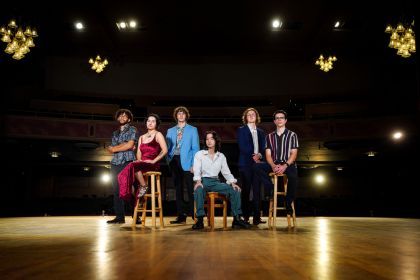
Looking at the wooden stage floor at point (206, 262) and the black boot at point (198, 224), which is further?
the black boot at point (198, 224)

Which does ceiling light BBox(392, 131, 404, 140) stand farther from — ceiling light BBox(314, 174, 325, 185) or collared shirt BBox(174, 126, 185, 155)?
collared shirt BBox(174, 126, 185, 155)

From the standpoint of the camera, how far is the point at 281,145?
412 centimetres

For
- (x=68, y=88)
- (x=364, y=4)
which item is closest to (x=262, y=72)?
(x=364, y=4)

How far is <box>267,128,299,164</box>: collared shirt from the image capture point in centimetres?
409

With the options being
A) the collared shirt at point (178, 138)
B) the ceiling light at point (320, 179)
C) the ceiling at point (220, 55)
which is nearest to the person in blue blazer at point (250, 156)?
the collared shirt at point (178, 138)

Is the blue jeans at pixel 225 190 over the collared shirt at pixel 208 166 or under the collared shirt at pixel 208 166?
under

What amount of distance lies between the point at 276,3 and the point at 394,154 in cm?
795

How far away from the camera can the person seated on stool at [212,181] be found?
12.1ft

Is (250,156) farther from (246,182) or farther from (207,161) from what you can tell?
(207,161)

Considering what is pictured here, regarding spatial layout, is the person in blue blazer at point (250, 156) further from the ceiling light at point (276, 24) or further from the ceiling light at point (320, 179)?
the ceiling light at point (320, 179)

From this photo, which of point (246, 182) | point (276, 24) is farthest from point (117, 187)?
point (276, 24)

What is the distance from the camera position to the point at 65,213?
50.9 feet

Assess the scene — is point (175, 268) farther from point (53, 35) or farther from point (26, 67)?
point (26, 67)

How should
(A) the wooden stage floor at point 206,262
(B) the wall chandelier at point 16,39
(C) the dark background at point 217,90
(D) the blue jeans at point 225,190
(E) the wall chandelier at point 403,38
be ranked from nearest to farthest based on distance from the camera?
(A) the wooden stage floor at point 206,262
(D) the blue jeans at point 225,190
(E) the wall chandelier at point 403,38
(B) the wall chandelier at point 16,39
(C) the dark background at point 217,90
